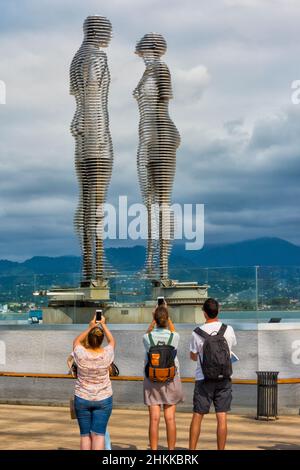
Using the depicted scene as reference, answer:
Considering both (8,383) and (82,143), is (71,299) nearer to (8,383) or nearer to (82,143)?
(8,383)

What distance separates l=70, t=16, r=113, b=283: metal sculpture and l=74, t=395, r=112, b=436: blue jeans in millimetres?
23892

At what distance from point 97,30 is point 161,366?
84.2 ft

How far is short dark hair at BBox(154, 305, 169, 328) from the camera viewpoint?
10789mm

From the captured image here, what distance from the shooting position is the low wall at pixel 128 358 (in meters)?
18.4

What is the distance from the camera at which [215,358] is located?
10.7 m

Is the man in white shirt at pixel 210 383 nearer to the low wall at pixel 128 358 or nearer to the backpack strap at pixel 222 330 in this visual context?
the backpack strap at pixel 222 330

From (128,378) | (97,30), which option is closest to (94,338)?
(128,378)

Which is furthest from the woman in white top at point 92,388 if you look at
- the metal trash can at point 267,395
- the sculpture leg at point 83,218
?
the sculpture leg at point 83,218

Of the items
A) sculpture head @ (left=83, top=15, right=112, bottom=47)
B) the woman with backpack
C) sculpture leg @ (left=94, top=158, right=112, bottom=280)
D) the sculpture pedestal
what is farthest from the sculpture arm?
Result: the woman with backpack

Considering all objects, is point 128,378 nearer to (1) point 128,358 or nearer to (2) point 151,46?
(1) point 128,358

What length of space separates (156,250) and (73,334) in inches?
621

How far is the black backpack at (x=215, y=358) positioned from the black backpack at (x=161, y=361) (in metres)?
0.36

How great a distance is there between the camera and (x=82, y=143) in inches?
1367
